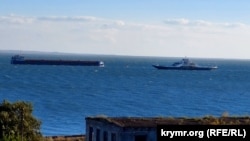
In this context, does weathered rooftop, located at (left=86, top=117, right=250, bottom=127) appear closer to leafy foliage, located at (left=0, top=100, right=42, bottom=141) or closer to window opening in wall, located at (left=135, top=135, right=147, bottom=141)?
window opening in wall, located at (left=135, top=135, right=147, bottom=141)

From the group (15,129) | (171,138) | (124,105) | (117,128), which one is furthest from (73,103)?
(171,138)

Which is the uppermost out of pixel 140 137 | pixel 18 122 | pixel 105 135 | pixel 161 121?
pixel 18 122

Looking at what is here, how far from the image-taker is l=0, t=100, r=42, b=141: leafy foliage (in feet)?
176

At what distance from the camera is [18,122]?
179ft

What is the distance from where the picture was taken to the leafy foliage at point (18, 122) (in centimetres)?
5353

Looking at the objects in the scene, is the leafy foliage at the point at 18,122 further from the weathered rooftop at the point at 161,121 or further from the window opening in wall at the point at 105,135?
the window opening in wall at the point at 105,135

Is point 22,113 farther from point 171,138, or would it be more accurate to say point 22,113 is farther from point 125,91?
point 125,91

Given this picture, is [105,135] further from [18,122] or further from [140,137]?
[18,122]

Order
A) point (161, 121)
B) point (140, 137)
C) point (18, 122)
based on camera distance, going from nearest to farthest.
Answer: point (140, 137), point (161, 121), point (18, 122)

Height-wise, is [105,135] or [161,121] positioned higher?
[161,121]

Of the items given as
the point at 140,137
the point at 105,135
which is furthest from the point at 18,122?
the point at 140,137

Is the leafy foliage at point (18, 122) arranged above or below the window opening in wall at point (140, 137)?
above

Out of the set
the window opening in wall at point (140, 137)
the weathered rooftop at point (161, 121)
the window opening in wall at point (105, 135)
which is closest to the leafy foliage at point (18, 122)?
the weathered rooftop at point (161, 121)

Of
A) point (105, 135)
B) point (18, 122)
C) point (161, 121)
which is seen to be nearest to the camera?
point (105, 135)
